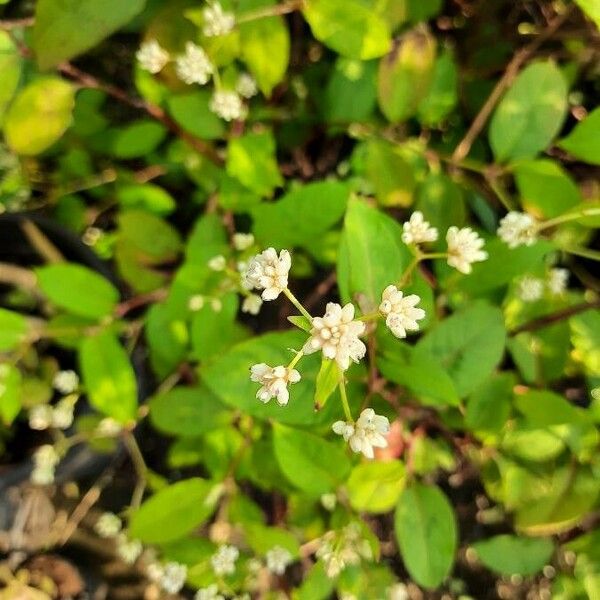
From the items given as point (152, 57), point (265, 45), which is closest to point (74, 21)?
point (152, 57)

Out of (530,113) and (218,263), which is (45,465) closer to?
(218,263)

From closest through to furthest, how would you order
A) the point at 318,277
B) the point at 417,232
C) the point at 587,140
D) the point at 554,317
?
the point at 417,232 → the point at 587,140 → the point at 554,317 → the point at 318,277

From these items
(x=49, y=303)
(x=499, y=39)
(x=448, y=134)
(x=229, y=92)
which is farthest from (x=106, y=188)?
(x=499, y=39)

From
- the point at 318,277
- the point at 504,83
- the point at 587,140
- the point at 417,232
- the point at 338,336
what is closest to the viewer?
the point at 338,336

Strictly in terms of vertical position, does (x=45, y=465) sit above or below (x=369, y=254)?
below

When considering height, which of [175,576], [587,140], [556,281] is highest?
[587,140]

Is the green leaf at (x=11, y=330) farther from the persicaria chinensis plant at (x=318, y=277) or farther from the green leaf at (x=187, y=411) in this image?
the green leaf at (x=187, y=411)

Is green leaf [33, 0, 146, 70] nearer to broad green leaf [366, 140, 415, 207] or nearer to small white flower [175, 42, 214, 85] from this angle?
small white flower [175, 42, 214, 85]

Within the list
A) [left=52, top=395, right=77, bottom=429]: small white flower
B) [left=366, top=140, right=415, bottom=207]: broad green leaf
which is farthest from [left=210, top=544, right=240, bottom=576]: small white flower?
[left=366, top=140, right=415, bottom=207]: broad green leaf
